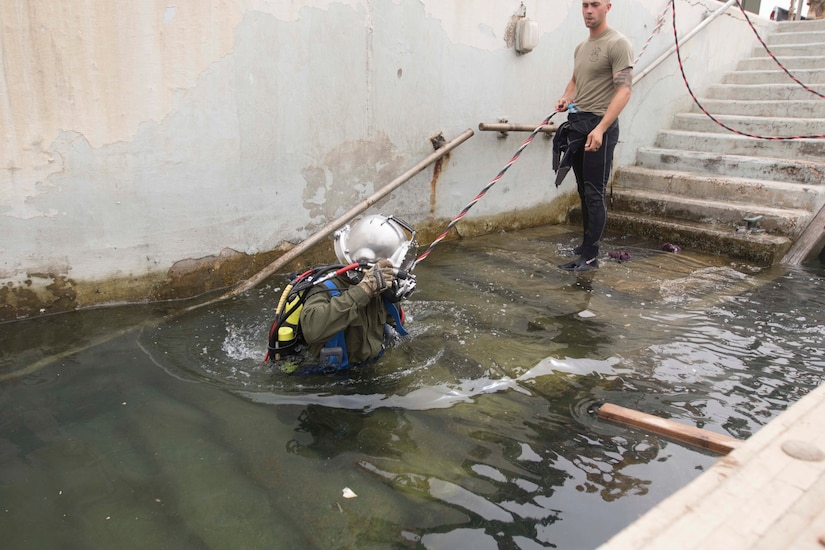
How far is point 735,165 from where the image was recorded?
23.4ft

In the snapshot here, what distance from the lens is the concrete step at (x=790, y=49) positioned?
336 inches

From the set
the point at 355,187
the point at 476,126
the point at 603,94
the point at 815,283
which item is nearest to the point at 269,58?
the point at 355,187

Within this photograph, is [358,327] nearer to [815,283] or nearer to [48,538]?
[48,538]

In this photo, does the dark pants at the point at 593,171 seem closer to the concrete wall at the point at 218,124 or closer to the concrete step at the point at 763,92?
the concrete wall at the point at 218,124

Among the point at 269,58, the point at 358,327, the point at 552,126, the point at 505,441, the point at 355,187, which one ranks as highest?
the point at 269,58

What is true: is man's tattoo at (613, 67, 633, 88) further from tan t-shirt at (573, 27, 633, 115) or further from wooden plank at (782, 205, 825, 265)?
wooden plank at (782, 205, 825, 265)

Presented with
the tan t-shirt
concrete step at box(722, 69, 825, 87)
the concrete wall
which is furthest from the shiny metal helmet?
concrete step at box(722, 69, 825, 87)

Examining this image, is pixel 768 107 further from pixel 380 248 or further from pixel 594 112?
pixel 380 248

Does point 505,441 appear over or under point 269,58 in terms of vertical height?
under

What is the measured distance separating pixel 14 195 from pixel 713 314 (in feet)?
16.5

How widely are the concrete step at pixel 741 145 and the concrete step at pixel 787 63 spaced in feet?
6.08

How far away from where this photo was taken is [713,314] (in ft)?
14.6

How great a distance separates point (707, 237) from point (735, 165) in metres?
1.47

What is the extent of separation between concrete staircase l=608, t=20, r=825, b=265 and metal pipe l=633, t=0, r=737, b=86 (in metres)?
1.05
